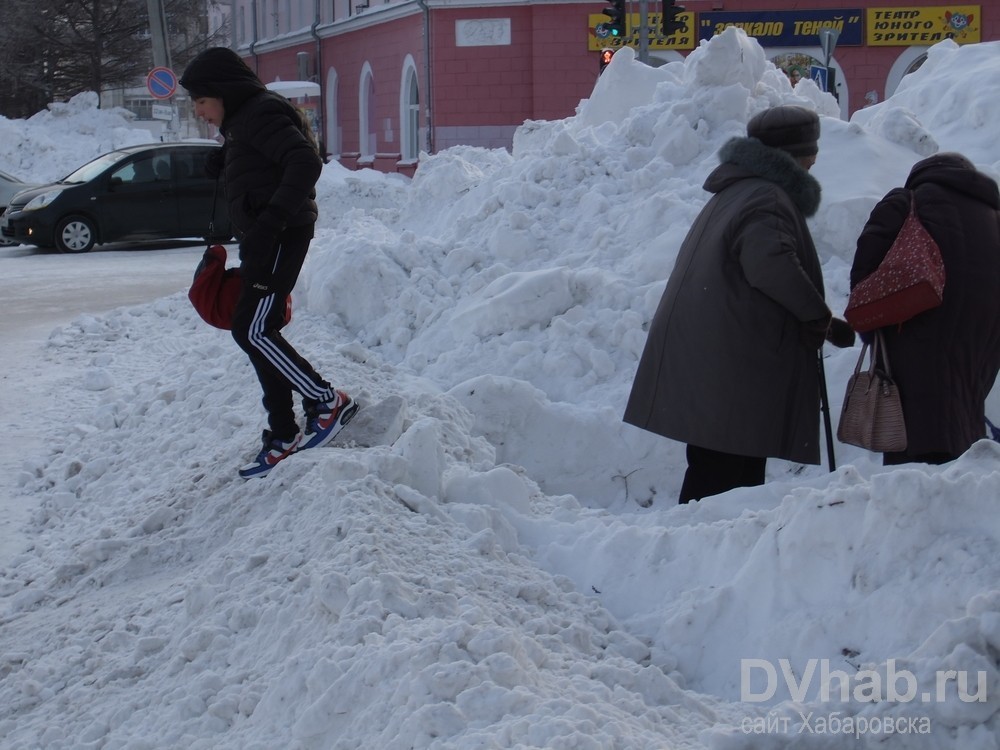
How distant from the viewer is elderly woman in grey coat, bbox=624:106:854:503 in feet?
13.4

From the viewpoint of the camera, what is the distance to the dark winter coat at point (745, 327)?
4105 mm

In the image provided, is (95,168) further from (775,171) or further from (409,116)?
(775,171)

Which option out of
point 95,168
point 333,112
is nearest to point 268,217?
point 95,168

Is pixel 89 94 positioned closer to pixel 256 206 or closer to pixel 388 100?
pixel 388 100

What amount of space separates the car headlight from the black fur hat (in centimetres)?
1367

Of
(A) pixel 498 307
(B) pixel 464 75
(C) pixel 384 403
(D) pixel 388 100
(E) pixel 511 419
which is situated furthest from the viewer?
(D) pixel 388 100

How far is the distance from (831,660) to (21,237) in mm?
15302

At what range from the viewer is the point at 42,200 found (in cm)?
1608

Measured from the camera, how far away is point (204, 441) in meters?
5.77

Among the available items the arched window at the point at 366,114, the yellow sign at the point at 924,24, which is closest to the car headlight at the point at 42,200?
the arched window at the point at 366,114

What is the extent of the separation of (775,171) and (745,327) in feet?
1.81

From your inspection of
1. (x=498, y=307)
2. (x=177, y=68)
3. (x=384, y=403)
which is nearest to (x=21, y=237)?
(x=498, y=307)

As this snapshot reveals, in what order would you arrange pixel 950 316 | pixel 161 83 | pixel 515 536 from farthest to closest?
pixel 161 83, pixel 950 316, pixel 515 536

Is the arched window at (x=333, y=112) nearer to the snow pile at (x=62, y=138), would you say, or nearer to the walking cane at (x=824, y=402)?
the snow pile at (x=62, y=138)
